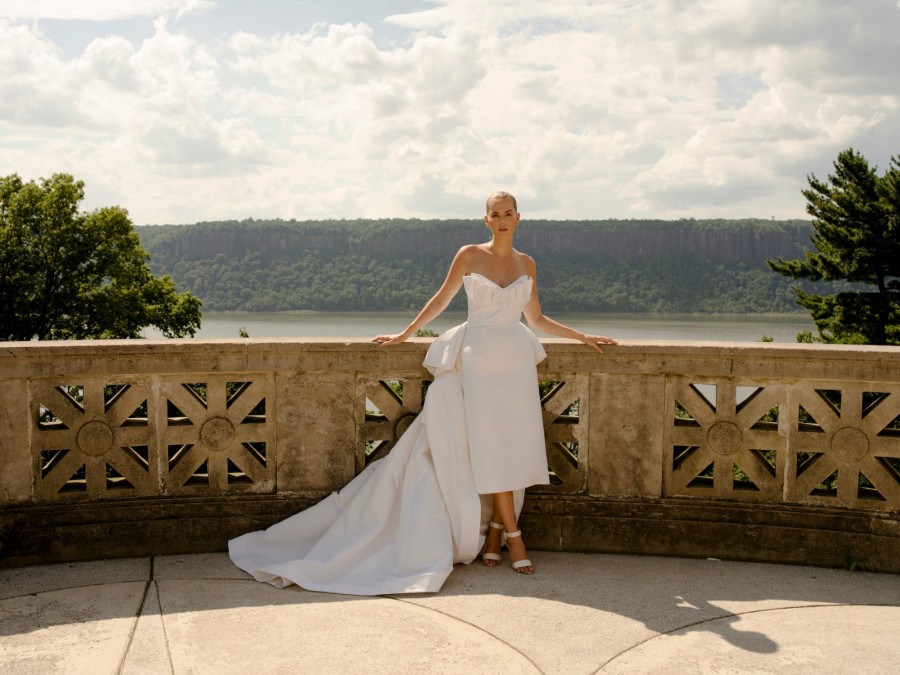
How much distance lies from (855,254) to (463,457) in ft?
106

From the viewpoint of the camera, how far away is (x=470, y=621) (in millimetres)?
3723

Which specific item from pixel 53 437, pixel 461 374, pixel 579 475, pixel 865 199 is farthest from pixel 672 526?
pixel 865 199

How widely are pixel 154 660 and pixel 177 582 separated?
0.89 metres

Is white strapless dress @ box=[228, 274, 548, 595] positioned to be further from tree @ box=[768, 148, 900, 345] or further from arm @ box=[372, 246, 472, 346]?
tree @ box=[768, 148, 900, 345]

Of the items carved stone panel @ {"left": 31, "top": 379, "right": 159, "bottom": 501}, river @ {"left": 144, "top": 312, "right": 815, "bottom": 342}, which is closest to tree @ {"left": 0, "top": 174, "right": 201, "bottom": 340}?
carved stone panel @ {"left": 31, "top": 379, "right": 159, "bottom": 501}

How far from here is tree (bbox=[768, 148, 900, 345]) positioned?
3198 cm

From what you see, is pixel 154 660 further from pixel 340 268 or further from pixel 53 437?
pixel 340 268

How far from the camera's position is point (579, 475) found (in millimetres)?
4801

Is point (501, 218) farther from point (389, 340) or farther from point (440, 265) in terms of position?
point (440, 265)

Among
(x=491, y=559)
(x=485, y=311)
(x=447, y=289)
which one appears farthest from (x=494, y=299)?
(x=491, y=559)

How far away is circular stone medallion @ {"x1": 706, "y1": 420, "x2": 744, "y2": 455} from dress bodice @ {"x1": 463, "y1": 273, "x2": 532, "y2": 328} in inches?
48.6

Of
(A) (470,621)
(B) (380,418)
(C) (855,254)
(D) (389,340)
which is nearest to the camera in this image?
(A) (470,621)

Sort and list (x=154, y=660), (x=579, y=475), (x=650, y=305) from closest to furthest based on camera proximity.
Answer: (x=154, y=660)
(x=579, y=475)
(x=650, y=305)

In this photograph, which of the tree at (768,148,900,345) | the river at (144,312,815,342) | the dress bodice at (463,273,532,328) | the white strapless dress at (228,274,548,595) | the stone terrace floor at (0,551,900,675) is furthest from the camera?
the river at (144,312,815,342)
